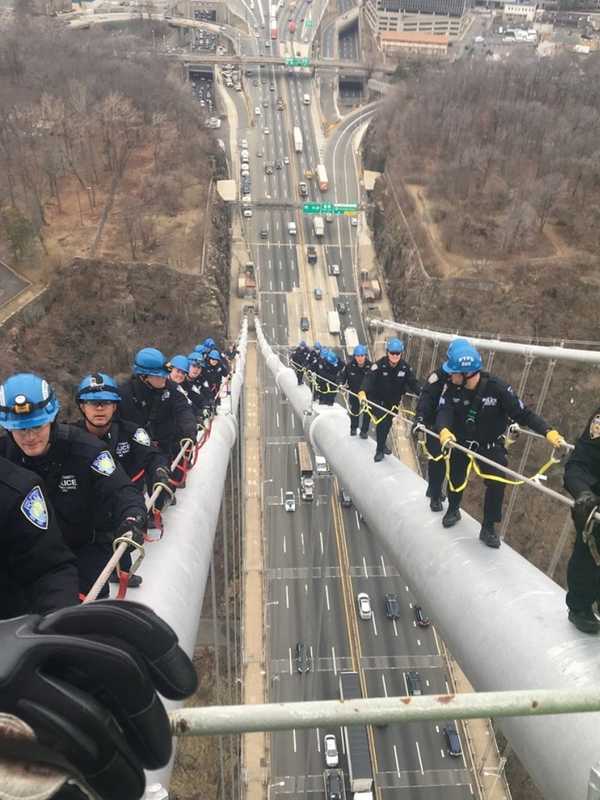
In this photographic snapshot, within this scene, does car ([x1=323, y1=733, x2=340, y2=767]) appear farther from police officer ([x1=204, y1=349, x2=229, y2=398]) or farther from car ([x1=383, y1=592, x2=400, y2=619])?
police officer ([x1=204, y1=349, x2=229, y2=398])

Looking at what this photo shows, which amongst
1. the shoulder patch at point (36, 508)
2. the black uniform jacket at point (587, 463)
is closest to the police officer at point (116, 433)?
the shoulder patch at point (36, 508)

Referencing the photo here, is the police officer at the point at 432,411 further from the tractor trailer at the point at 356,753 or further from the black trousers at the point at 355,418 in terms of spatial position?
the tractor trailer at the point at 356,753

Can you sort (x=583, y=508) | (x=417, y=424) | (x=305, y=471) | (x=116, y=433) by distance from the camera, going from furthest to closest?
(x=305, y=471)
(x=417, y=424)
(x=116, y=433)
(x=583, y=508)

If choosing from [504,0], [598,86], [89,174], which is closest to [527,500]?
[89,174]

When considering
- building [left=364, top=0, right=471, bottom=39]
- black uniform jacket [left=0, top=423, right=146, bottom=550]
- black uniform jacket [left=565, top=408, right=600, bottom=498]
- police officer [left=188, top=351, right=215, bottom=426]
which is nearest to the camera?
black uniform jacket [left=565, top=408, right=600, bottom=498]

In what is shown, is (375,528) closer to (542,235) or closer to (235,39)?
(542,235)

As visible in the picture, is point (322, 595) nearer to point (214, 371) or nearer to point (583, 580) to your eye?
point (214, 371)

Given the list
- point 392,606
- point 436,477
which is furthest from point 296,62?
point 436,477

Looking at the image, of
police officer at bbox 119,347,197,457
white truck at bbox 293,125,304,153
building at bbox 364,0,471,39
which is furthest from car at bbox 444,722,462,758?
building at bbox 364,0,471,39
